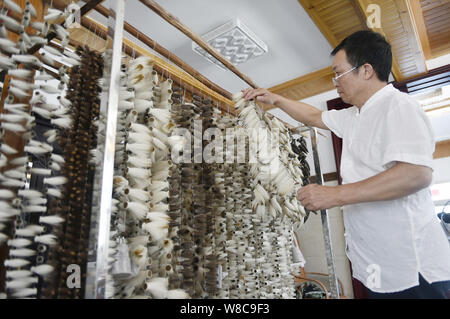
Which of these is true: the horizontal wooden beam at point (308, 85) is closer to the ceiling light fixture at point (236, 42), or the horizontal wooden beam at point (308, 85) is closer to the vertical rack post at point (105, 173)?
the ceiling light fixture at point (236, 42)

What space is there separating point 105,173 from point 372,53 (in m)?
1.33

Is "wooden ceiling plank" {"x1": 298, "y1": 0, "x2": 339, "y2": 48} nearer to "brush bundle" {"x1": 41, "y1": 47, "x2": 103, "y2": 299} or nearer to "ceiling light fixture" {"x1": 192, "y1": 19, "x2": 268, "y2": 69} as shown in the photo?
"ceiling light fixture" {"x1": 192, "y1": 19, "x2": 268, "y2": 69}

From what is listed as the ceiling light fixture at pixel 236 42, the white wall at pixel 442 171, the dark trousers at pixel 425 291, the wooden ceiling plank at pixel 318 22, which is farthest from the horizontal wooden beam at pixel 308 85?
the white wall at pixel 442 171

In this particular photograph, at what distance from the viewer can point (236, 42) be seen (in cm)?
304

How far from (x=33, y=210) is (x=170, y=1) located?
241 cm

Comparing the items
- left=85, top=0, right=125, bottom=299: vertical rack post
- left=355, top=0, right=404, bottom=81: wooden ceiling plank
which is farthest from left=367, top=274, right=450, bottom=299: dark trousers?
left=355, top=0, right=404, bottom=81: wooden ceiling plank

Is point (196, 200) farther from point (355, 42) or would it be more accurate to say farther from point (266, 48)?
point (266, 48)

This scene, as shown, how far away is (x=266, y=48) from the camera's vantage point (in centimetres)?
319

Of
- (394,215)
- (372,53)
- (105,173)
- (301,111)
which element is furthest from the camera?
(301,111)

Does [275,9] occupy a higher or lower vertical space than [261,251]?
higher

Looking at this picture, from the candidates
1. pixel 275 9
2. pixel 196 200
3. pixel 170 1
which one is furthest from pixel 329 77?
pixel 196 200

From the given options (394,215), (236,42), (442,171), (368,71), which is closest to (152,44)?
(368,71)

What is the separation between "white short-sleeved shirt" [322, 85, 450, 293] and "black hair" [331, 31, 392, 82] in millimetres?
125

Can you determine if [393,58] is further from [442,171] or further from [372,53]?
[442,171]
